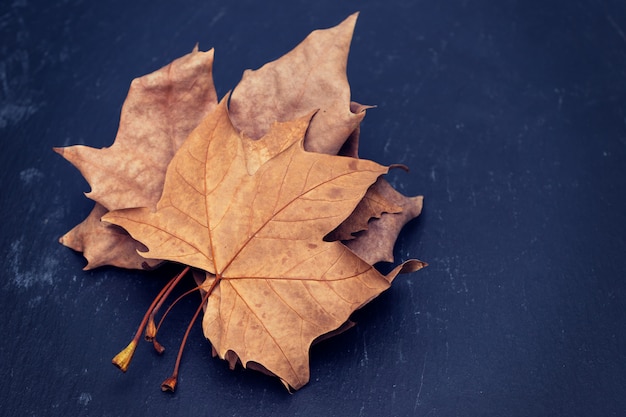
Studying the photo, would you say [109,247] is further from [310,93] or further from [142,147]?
[310,93]

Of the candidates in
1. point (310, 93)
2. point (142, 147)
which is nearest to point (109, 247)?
point (142, 147)

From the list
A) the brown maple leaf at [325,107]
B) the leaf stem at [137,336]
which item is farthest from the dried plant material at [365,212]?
the leaf stem at [137,336]

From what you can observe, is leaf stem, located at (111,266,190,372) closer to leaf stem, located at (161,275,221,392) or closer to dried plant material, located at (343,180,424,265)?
leaf stem, located at (161,275,221,392)

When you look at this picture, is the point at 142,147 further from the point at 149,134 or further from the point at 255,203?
the point at 255,203

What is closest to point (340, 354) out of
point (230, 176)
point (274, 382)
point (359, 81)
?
point (274, 382)

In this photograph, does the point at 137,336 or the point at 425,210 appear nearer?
the point at 137,336

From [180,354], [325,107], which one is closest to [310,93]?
[325,107]

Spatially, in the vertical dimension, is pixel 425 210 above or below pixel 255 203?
below
